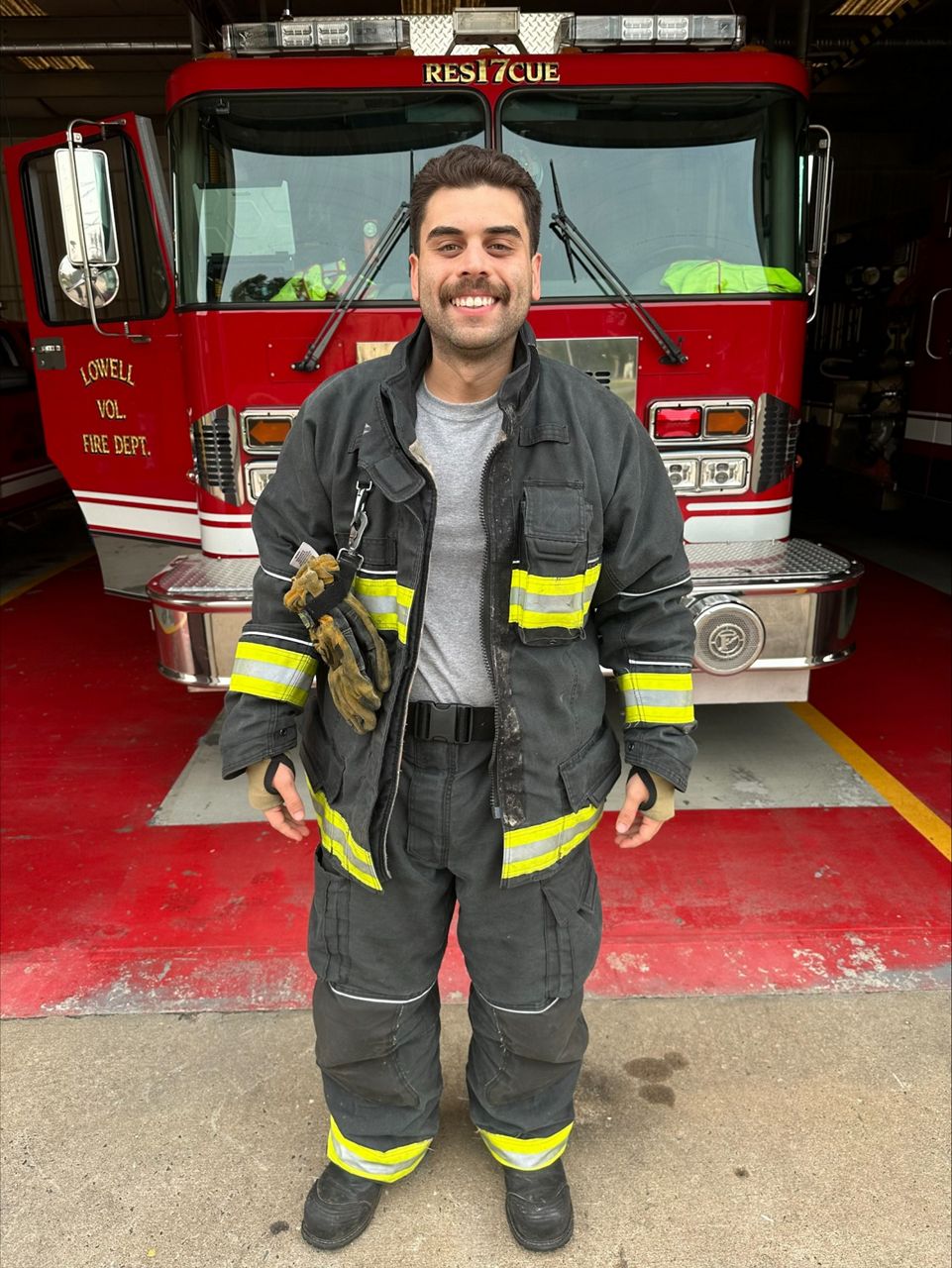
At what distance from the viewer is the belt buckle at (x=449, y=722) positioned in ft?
5.79

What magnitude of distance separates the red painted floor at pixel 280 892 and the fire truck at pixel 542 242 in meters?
0.60

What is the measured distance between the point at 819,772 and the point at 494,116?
2.70m

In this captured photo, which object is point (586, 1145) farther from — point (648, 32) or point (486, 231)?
point (648, 32)

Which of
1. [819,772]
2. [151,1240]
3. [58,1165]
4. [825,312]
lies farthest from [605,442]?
[825,312]

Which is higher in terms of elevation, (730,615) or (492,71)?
(492,71)

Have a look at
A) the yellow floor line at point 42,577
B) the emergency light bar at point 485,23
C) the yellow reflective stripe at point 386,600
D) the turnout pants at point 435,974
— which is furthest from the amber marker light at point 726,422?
the yellow floor line at point 42,577

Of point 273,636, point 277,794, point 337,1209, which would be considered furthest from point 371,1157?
point 273,636

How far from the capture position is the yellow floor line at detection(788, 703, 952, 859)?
3.50 metres

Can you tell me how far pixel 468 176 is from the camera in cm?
160

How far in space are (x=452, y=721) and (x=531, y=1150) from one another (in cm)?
93

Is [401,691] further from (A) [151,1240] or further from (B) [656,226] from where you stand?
(B) [656,226]

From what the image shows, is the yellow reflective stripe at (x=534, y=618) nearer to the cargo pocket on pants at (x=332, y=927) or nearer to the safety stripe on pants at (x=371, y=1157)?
the cargo pocket on pants at (x=332, y=927)

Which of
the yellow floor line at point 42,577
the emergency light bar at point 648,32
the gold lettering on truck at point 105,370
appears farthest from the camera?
the yellow floor line at point 42,577

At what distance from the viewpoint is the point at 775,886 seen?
125 inches
